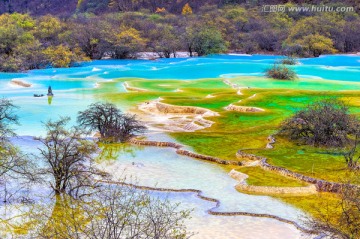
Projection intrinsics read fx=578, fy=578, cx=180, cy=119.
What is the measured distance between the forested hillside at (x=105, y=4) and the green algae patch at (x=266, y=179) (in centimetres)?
9337

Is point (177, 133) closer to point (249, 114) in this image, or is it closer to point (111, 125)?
point (111, 125)

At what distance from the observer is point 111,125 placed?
2816 cm

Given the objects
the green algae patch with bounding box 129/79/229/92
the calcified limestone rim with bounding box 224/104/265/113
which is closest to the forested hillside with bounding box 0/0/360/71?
the green algae patch with bounding box 129/79/229/92

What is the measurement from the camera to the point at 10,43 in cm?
6675

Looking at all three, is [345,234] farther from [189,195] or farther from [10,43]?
[10,43]

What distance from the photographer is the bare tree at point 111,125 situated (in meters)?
27.7

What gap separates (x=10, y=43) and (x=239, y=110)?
3991cm

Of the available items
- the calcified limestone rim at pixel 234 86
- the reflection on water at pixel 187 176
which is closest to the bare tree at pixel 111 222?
the reflection on water at pixel 187 176

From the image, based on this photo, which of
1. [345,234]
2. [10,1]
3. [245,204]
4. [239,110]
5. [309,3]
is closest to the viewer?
[345,234]

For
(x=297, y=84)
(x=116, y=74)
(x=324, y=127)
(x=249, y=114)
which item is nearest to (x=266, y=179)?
(x=324, y=127)

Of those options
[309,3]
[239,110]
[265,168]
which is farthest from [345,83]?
[309,3]

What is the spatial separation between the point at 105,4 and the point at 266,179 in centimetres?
12179

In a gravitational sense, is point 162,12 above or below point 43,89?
above

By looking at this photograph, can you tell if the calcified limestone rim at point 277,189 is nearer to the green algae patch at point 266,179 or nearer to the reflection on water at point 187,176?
the green algae patch at point 266,179
